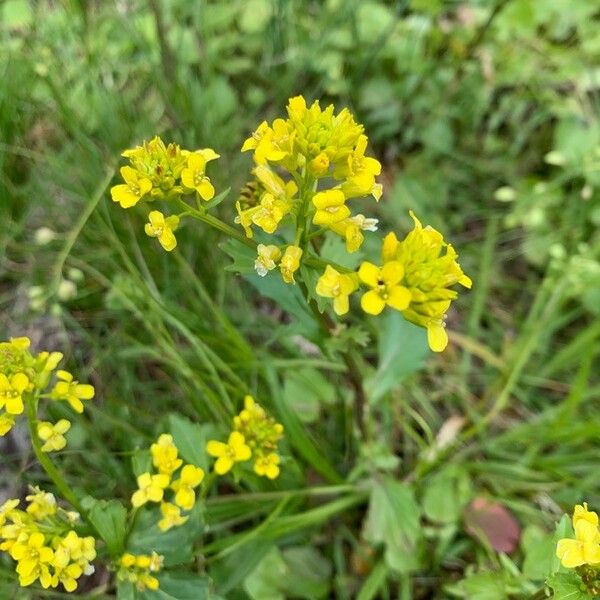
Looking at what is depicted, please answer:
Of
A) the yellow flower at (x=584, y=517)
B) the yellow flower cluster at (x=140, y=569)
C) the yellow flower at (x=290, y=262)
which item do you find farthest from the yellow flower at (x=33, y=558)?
the yellow flower at (x=584, y=517)

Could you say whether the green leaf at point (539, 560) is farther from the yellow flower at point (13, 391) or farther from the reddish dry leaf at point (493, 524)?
the yellow flower at point (13, 391)

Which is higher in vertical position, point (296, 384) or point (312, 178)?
point (312, 178)

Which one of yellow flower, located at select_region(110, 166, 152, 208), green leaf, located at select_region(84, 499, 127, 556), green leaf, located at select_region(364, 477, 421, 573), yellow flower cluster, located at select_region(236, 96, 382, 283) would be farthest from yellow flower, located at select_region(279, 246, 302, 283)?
green leaf, located at select_region(364, 477, 421, 573)

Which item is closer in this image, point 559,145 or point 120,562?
point 120,562

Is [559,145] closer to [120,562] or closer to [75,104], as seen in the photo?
[75,104]

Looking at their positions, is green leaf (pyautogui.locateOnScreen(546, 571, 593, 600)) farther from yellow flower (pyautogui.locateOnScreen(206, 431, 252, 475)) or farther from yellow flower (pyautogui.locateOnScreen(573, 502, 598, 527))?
yellow flower (pyautogui.locateOnScreen(206, 431, 252, 475))

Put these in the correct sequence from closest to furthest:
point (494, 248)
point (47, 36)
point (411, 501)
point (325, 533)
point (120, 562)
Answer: point (120, 562)
point (411, 501)
point (325, 533)
point (47, 36)
point (494, 248)

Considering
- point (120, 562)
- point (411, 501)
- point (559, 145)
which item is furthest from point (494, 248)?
point (120, 562)
